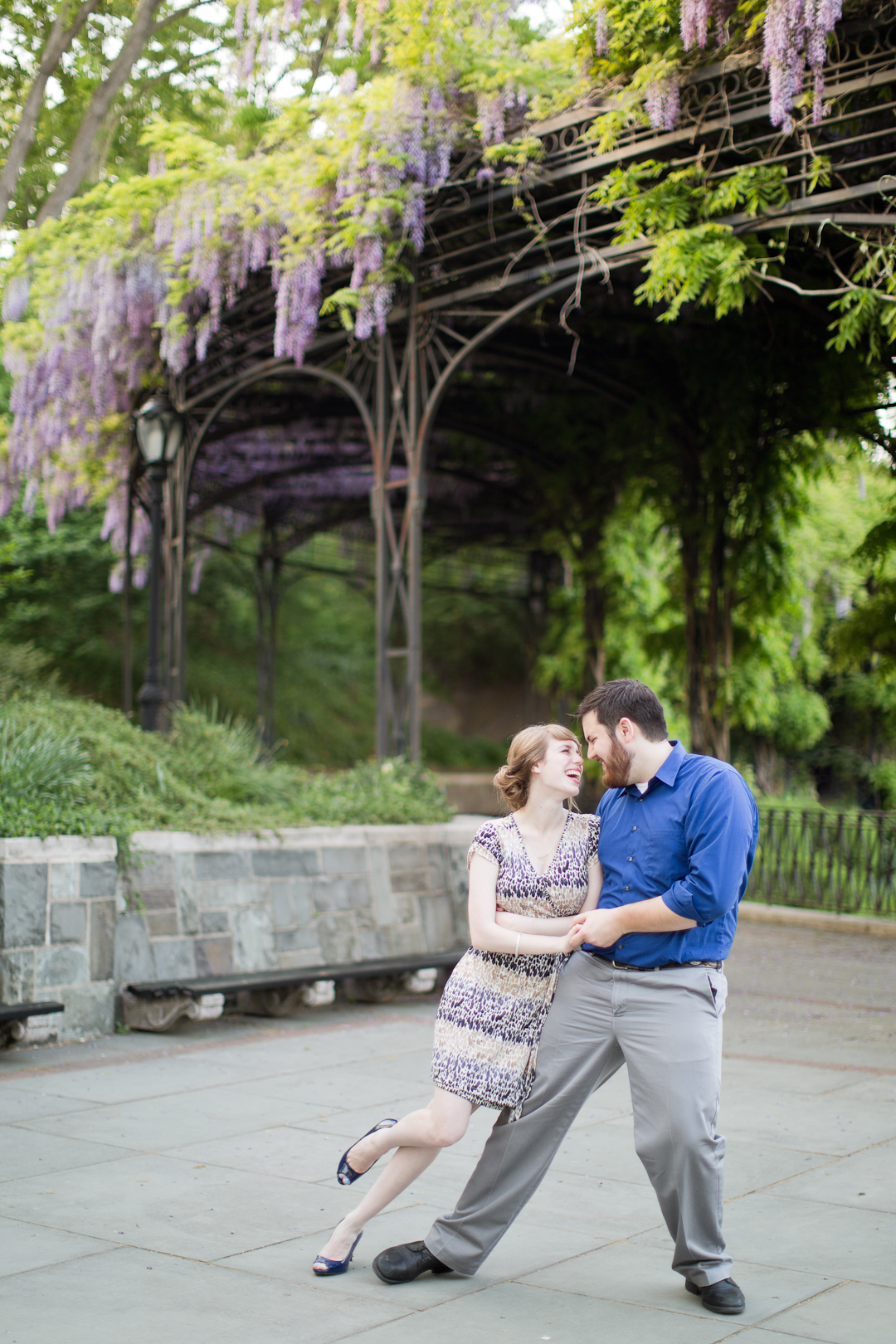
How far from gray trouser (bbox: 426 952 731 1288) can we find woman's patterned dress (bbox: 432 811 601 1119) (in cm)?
5

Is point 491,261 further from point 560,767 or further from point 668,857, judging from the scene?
point 668,857

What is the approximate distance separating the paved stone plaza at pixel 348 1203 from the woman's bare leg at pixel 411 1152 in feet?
0.44

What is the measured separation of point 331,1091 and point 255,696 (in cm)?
2130

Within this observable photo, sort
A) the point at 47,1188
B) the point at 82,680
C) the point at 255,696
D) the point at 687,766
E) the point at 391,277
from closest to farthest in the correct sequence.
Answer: the point at 687,766
the point at 47,1188
the point at 391,277
the point at 82,680
the point at 255,696

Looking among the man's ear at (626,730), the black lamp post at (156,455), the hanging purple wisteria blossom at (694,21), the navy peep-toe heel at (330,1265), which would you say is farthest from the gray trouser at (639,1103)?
the black lamp post at (156,455)

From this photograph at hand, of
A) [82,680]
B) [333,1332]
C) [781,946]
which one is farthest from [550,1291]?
[82,680]

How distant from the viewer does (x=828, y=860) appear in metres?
11.9

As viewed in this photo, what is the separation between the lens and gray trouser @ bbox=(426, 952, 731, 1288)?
3117 millimetres

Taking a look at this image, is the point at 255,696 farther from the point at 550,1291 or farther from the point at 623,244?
the point at 550,1291

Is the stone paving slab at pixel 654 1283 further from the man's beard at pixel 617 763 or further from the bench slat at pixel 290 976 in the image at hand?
the bench slat at pixel 290 976

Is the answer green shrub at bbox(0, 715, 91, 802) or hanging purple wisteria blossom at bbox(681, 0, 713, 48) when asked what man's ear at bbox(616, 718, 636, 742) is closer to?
green shrub at bbox(0, 715, 91, 802)

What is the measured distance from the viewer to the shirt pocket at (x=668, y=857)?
3191 mm

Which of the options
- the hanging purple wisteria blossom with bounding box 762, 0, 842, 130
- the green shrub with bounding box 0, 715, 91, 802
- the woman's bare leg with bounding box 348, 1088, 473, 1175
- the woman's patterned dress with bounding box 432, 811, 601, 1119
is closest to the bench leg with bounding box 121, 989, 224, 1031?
the green shrub with bounding box 0, 715, 91, 802

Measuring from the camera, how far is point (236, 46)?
48.5ft
